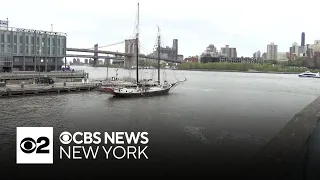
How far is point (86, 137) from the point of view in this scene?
16000 millimetres

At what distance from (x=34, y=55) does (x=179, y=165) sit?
46.7 meters

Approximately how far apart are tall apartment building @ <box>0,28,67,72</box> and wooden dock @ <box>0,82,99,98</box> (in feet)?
40.3

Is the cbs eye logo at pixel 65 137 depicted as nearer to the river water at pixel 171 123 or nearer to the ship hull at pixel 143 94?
the river water at pixel 171 123

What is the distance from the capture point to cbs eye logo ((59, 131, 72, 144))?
1502 centimetres

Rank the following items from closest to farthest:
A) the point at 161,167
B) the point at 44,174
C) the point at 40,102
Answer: the point at 44,174 → the point at 161,167 → the point at 40,102

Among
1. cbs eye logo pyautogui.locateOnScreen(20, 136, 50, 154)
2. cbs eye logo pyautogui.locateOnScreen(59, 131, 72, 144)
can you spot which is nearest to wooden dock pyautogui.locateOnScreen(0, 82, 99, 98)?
cbs eye logo pyautogui.locateOnScreen(59, 131, 72, 144)

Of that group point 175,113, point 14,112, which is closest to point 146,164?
point 175,113

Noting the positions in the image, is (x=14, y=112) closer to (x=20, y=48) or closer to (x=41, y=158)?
(x=41, y=158)

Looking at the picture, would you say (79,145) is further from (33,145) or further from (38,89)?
(38,89)

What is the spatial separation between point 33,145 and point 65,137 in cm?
408

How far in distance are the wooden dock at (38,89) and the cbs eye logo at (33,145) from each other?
20.2 metres

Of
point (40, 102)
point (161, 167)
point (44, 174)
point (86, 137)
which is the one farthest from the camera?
point (40, 102)

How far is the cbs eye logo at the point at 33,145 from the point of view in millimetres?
11852

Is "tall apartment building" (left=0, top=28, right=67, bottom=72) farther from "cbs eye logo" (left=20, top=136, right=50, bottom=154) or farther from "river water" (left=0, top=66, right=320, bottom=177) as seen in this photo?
"cbs eye logo" (left=20, top=136, right=50, bottom=154)
